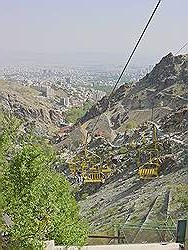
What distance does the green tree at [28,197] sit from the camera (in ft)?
26.6

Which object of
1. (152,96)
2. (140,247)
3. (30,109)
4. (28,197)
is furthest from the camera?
(30,109)

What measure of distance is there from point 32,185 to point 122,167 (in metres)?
26.6

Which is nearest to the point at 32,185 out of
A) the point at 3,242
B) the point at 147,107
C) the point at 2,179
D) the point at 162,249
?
the point at 2,179

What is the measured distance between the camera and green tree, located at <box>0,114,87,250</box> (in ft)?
26.6

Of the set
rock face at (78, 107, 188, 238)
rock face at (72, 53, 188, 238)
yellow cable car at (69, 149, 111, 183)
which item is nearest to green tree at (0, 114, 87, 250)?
rock face at (72, 53, 188, 238)

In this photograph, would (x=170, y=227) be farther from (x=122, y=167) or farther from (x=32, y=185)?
(x=122, y=167)

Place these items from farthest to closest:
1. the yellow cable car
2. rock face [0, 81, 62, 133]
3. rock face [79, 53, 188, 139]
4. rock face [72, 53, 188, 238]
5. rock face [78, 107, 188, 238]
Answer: rock face [0, 81, 62, 133], rock face [79, 53, 188, 139], the yellow cable car, rock face [72, 53, 188, 238], rock face [78, 107, 188, 238]

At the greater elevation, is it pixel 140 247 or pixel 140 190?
pixel 140 247

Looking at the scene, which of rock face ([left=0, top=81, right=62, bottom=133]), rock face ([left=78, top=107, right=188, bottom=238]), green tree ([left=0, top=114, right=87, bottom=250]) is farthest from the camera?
rock face ([left=0, top=81, right=62, bottom=133])

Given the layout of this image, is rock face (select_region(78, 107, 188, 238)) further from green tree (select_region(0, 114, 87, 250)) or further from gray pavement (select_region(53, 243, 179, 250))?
green tree (select_region(0, 114, 87, 250))

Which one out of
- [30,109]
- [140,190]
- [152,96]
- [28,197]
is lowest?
[30,109]

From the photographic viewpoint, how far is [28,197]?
8.38m

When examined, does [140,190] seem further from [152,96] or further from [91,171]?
[152,96]

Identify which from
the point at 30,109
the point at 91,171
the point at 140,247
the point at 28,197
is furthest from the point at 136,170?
the point at 30,109
